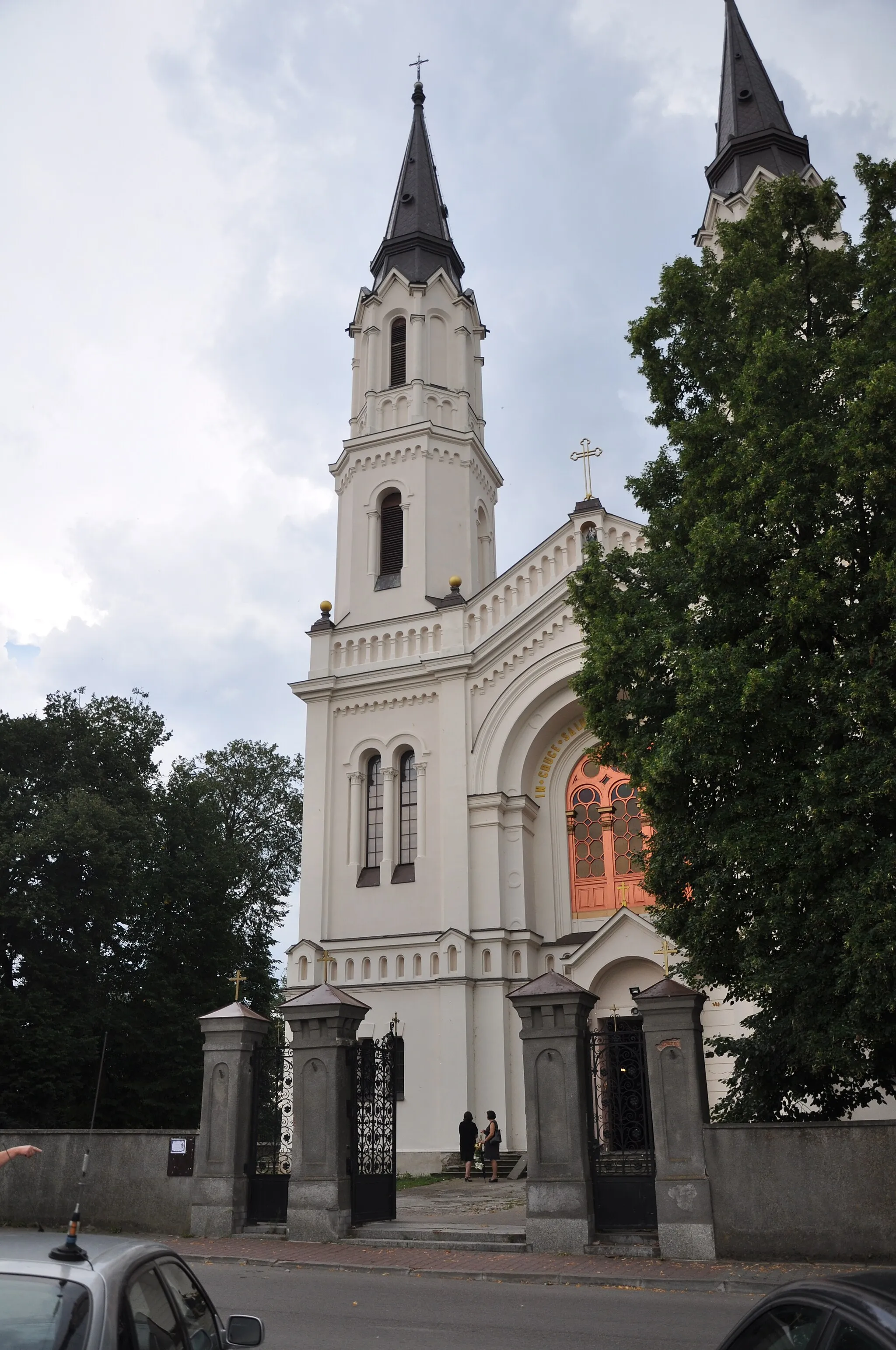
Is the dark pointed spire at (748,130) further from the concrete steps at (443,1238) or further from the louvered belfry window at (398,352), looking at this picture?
the concrete steps at (443,1238)

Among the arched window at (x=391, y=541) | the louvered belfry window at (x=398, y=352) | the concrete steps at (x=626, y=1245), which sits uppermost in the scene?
the louvered belfry window at (x=398, y=352)

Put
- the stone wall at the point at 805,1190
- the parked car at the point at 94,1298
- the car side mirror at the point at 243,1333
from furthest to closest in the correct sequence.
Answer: the stone wall at the point at 805,1190, the car side mirror at the point at 243,1333, the parked car at the point at 94,1298

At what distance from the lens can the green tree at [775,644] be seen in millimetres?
11406

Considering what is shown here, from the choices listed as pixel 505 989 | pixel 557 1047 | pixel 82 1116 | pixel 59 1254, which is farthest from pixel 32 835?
pixel 59 1254

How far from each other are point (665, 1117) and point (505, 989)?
11412 mm

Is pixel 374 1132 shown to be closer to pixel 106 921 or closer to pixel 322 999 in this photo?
pixel 322 999

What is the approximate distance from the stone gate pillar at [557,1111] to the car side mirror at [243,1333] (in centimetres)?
947

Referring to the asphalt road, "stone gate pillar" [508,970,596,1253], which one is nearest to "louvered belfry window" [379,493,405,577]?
"stone gate pillar" [508,970,596,1253]

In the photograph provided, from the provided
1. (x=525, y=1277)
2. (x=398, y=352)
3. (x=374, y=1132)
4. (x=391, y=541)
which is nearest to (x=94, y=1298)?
(x=525, y=1277)

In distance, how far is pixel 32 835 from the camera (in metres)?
27.2

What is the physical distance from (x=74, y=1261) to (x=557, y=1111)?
1099 centimetres

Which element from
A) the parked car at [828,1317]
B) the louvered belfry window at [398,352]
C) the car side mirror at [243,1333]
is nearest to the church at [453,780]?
the louvered belfry window at [398,352]

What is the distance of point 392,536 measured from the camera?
30.2m

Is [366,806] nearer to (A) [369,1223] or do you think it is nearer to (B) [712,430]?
(A) [369,1223]
